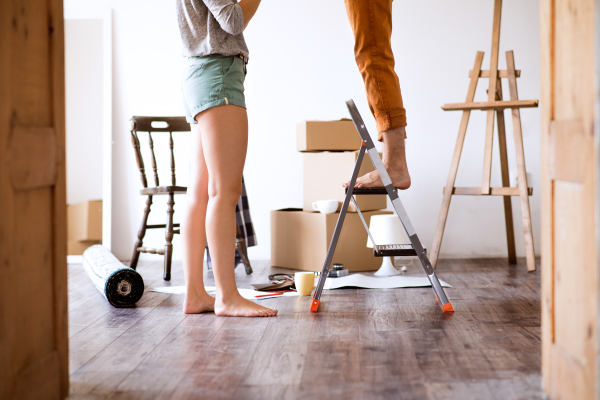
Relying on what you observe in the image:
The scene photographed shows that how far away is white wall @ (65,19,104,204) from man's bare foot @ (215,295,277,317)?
6.86ft

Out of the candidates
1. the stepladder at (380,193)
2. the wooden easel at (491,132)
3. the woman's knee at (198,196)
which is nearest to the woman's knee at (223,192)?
the woman's knee at (198,196)

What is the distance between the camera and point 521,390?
1071 mm

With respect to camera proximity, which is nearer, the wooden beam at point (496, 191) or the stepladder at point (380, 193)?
the stepladder at point (380, 193)

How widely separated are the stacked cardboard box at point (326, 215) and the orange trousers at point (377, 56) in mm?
1078

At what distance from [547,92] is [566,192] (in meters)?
0.21

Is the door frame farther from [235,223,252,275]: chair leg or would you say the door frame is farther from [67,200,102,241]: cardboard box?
[235,223,252,275]: chair leg

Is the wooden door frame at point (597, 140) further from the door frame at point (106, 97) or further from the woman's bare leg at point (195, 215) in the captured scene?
the door frame at point (106, 97)

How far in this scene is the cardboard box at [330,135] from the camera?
2.95 metres

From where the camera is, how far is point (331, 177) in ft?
9.90

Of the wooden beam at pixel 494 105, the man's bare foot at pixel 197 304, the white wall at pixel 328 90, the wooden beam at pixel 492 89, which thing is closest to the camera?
the man's bare foot at pixel 197 304

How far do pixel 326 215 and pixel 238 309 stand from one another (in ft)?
3.79

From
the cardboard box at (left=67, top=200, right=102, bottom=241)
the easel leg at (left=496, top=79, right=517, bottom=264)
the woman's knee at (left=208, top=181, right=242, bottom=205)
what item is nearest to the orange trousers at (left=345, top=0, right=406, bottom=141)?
the woman's knee at (left=208, top=181, right=242, bottom=205)

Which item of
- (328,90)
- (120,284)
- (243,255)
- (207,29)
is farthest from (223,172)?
(328,90)

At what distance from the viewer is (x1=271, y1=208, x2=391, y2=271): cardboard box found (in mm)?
2877
